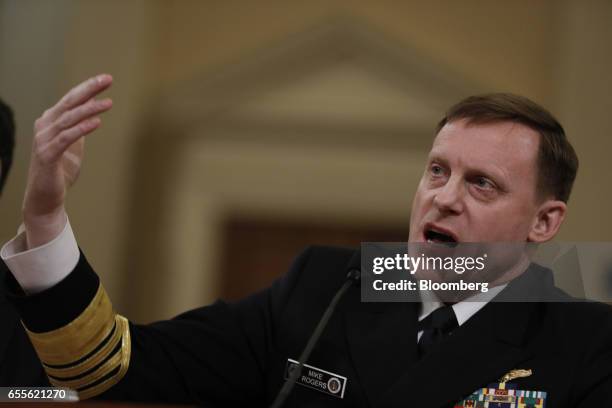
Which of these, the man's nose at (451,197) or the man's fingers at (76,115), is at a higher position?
the man's fingers at (76,115)

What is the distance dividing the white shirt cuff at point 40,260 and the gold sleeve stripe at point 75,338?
0.08m

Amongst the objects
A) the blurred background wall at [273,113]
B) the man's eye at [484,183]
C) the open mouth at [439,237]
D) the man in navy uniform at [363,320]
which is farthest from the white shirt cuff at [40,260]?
the blurred background wall at [273,113]

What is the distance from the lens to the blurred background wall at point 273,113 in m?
5.53

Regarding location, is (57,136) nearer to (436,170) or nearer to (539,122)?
(436,170)

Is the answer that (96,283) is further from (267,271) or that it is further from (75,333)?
(267,271)

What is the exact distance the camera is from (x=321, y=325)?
5.13 ft

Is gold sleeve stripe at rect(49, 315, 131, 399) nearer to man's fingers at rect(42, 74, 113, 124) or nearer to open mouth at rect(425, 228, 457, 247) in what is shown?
man's fingers at rect(42, 74, 113, 124)

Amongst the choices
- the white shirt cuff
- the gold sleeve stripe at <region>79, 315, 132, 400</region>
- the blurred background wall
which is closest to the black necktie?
the gold sleeve stripe at <region>79, 315, 132, 400</region>

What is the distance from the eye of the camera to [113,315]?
5.57 ft

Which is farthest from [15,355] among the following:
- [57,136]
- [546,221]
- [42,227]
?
[546,221]

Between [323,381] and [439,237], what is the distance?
14.1 inches

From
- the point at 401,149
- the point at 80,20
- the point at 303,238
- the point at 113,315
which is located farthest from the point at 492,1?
the point at 113,315

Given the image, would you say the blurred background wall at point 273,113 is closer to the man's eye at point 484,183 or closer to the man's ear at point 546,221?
the man's ear at point 546,221

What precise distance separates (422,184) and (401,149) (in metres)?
3.81
